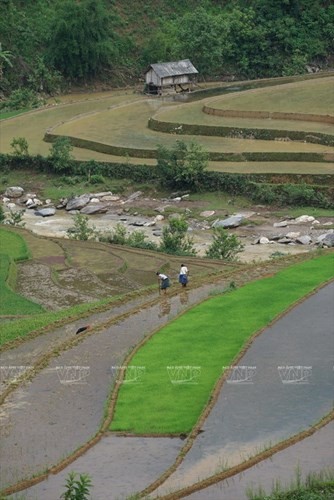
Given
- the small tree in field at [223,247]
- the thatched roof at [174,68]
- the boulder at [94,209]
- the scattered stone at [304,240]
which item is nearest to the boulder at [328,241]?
the scattered stone at [304,240]

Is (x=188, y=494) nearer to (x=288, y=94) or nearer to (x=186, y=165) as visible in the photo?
(x=186, y=165)

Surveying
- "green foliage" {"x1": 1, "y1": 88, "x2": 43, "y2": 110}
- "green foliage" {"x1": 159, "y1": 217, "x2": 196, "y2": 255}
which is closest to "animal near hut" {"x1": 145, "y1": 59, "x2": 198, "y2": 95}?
"green foliage" {"x1": 1, "y1": 88, "x2": 43, "y2": 110}

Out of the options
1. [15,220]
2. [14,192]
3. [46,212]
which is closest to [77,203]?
[46,212]

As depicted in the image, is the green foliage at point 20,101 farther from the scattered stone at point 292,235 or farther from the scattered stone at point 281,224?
the scattered stone at point 292,235

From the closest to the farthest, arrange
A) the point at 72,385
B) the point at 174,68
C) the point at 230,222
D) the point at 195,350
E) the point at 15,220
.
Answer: the point at 72,385
the point at 195,350
the point at 230,222
the point at 15,220
the point at 174,68

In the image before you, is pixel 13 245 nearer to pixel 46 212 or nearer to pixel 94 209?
pixel 46 212

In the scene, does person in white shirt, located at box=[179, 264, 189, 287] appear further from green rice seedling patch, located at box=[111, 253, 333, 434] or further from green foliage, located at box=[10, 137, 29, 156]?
green foliage, located at box=[10, 137, 29, 156]
